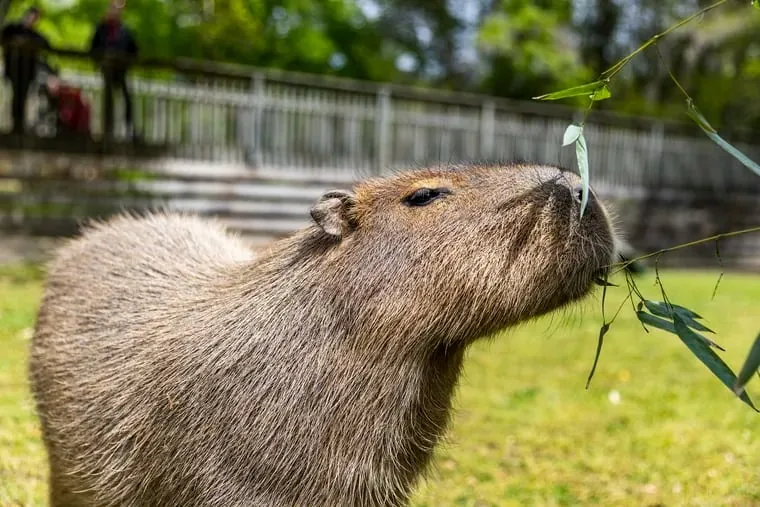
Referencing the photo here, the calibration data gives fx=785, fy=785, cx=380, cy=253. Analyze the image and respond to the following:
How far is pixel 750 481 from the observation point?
3.36 metres

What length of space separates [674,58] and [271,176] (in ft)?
59.8

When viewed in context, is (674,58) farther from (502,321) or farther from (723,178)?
(502,321)

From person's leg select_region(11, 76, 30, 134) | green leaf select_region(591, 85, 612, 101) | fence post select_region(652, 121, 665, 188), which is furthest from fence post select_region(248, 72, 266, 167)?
green leaf select_region(591, 85, 612, 101)

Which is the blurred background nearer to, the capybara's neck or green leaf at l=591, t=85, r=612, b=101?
green leaf at l=591, t=85, r=612, b=101

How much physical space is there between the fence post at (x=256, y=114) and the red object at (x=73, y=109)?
206cm

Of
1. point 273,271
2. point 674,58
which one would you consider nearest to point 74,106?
point 273,271

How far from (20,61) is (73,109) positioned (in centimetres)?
73

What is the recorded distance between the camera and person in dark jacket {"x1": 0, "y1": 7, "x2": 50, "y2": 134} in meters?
8.34

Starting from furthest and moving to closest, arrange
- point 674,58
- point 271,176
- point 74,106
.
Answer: point 674,58, point 271,176, point 74,106

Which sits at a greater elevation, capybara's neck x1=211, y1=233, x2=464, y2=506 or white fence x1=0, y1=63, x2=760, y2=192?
white fence x1=0, y1=63, x2=760, y2=192

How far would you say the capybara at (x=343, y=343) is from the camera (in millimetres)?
1933

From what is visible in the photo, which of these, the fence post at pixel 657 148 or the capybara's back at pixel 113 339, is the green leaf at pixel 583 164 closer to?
the capybara's back at pixel 113 339

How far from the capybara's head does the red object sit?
756cm

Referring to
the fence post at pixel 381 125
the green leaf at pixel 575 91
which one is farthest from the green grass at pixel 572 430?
the fence post at pixel 381 125
